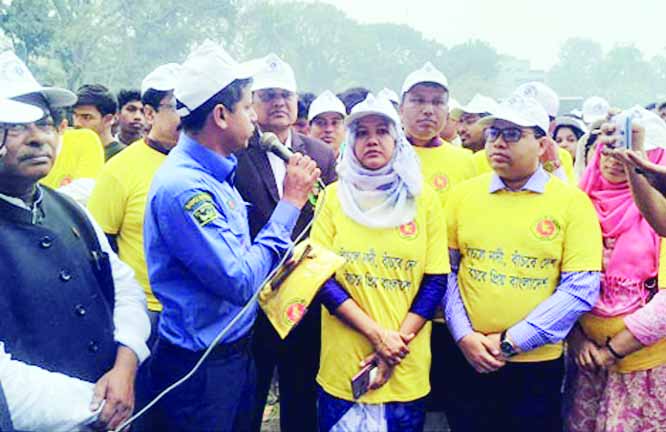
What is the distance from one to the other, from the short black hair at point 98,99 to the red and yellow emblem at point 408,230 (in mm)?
3377

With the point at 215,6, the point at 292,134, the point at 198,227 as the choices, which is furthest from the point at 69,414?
the point at 215,6

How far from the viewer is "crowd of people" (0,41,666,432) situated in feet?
6.62

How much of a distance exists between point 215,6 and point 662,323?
92.5ft

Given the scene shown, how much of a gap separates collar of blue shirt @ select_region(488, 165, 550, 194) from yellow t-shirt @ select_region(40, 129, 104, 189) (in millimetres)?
2572

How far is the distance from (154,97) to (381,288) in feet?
5.36

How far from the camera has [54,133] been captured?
6.83 feet

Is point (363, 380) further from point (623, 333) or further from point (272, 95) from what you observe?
point (272, 95)

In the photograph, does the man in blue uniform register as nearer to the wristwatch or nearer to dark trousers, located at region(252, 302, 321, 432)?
dark trousers, located at region(252, 302, 321, 432)

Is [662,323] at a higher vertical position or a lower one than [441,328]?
higher

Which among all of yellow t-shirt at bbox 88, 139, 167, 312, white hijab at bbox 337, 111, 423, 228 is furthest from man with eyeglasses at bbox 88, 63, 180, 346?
white hijab at bbox 337, 111, 423, 228

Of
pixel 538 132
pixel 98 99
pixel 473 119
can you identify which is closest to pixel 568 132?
pixel 473 119

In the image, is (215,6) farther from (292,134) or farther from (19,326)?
(19,326)

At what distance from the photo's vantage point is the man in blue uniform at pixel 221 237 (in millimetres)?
2150

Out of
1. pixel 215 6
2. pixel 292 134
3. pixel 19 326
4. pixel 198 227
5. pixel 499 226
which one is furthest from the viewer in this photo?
pixel 215 6
